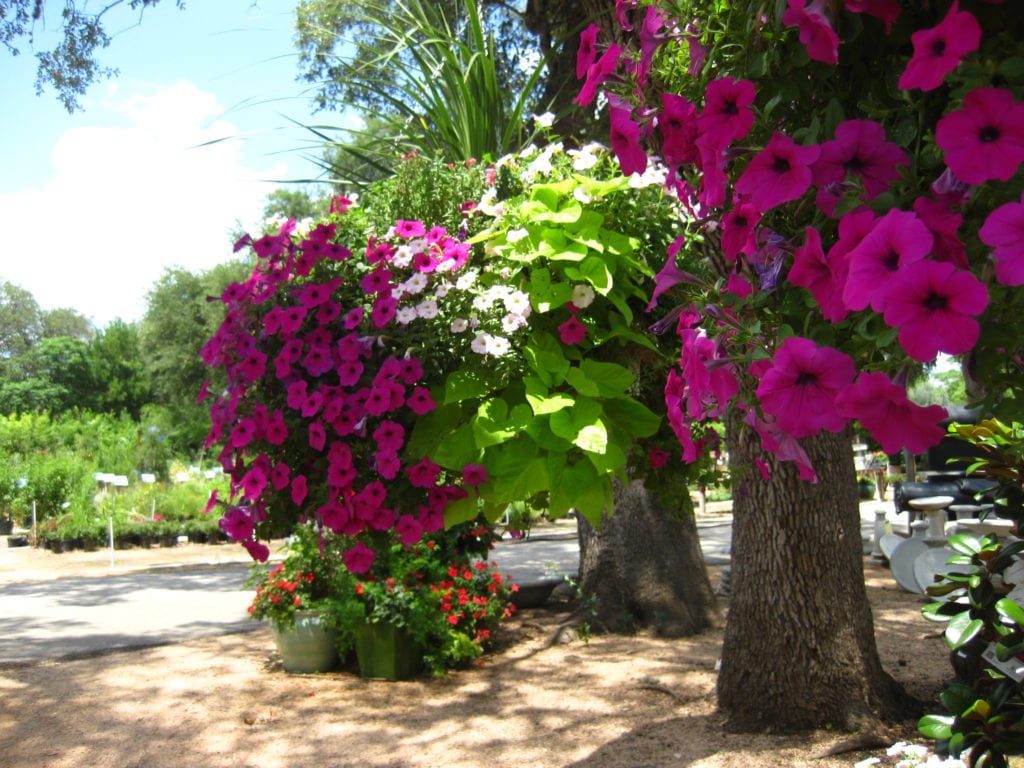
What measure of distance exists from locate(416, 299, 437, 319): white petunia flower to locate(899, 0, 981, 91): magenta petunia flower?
1848 millimetres

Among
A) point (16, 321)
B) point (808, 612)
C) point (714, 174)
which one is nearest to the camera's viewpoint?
point (714, 174)

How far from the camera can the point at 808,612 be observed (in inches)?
166

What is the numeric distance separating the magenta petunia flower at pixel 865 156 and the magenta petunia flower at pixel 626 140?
1.59 feet

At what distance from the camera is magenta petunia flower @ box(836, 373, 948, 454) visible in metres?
0.98

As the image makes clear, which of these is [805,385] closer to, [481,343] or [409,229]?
Answer: [481,343]

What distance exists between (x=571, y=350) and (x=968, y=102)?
178cm

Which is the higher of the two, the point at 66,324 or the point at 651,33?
the point at 66,324

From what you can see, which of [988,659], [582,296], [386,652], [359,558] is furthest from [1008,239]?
[386,652]

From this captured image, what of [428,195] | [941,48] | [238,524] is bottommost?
[238,524]

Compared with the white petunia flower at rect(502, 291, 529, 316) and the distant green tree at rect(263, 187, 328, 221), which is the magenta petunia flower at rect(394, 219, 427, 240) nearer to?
the white petunia flower at rect(502, 291, 529, 316)

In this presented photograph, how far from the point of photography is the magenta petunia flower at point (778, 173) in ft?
3.55

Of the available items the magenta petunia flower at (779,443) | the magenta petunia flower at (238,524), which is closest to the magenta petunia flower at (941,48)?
the magenta petunia flower at (779,443)

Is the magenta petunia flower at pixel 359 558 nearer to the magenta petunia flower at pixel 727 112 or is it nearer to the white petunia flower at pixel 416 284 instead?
the white petunia flower at pixel 416 284

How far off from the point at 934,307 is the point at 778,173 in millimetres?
317
